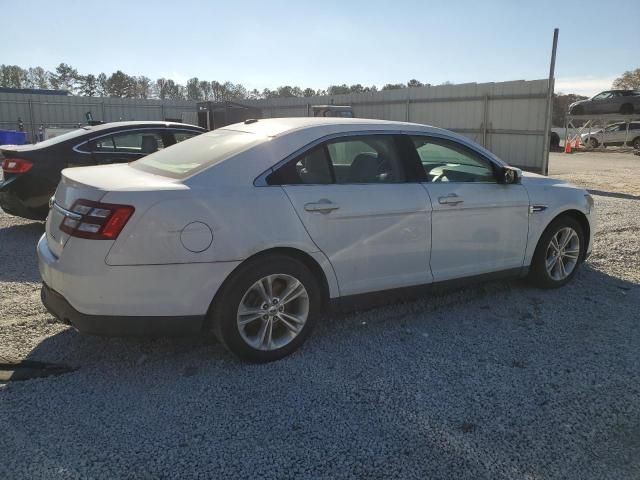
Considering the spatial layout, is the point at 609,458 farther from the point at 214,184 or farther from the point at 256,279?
the point at 214,184

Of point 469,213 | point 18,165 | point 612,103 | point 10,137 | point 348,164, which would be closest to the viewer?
point 348,164

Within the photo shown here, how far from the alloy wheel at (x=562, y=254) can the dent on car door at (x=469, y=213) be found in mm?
439

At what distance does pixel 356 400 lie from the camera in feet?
10.3

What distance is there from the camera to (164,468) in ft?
8.24

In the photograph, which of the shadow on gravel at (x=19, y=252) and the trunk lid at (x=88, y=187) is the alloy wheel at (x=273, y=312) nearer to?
the trunk lid at (x=88, y=187)

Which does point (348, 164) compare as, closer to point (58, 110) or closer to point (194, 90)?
point (58, 110)

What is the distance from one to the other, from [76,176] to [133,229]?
858 mm

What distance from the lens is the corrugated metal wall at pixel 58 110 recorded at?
27047 mm

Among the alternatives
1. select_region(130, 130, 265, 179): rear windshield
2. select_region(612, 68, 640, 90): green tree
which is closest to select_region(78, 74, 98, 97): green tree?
select_region(612, 68, 640, 90): green tree

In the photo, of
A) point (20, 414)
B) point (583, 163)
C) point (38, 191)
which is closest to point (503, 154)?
point (583, 163)

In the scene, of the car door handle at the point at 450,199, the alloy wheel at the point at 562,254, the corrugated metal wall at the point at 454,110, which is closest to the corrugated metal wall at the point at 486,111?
the corrugated metal wall at the point at 454,110

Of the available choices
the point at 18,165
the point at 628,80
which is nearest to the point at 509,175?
the point at 18,165

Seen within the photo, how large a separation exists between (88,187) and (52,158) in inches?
157

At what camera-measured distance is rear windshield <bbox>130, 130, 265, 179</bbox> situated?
3.56 meters
